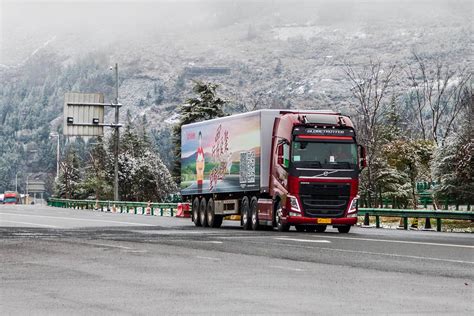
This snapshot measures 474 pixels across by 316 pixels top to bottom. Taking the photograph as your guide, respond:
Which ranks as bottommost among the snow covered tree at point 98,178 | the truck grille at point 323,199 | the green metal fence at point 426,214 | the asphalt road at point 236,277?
the asphalt road at point 236,277

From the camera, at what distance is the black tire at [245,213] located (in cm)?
3714

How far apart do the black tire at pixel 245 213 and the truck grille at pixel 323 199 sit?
10.3ft

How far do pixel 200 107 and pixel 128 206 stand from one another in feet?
56.8

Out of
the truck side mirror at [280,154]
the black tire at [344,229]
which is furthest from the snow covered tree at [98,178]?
the truck side mirror at [280,154]

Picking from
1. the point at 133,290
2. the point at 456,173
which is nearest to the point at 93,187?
the point at 456,173

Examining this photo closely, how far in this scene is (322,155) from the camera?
34.6 meters

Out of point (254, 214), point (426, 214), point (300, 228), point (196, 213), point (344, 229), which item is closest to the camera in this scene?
point (344, 229)

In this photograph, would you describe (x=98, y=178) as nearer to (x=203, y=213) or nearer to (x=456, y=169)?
(x=456, y=169)

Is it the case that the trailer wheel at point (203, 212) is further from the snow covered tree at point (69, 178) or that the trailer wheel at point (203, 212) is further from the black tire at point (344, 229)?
the snow covered tree at point (69, 178)

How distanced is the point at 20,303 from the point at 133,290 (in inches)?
75.3

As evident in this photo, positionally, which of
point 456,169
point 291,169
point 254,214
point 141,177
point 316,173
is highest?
point 141,177

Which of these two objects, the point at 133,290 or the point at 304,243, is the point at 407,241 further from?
the point at 133,290

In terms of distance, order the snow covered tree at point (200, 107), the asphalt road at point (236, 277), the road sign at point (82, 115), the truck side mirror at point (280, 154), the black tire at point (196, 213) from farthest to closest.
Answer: the snow covered tree at point (200, 107)
the road sign at point (82, 115)
the black tire at point (196, 213)
the truck side mirror at point (280, 154)
the asphalt road at point (236, 277)

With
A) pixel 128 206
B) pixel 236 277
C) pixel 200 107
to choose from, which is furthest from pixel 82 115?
pixel 236 277
